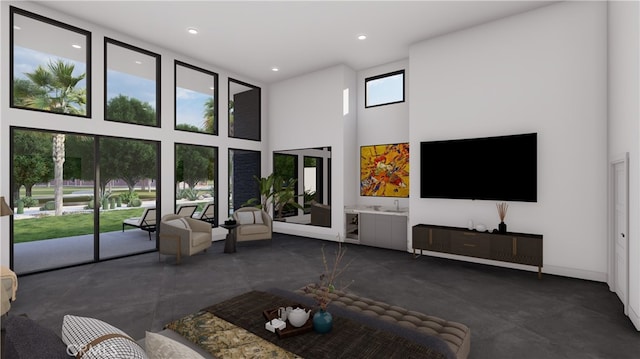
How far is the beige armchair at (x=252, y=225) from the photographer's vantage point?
21.6 ft

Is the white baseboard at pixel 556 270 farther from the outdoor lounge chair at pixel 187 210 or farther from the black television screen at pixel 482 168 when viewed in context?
the outdoor lounge chair at pixel 187 210

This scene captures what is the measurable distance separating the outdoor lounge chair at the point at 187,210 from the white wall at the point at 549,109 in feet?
18.5

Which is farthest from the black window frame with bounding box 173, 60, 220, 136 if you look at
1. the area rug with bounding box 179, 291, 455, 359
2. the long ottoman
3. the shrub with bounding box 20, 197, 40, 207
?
the long ottoman

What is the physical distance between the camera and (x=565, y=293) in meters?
4.05

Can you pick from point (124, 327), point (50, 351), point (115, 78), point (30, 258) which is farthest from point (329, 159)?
point (50, 351)

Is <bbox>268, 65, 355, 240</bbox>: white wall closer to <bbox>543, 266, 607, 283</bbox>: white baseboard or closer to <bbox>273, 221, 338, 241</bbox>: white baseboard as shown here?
<bbox>273, 221, 338, 241</bbox>: white baseboard

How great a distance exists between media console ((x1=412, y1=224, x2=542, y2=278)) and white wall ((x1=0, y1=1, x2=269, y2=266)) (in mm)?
4834

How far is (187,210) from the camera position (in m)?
7.29

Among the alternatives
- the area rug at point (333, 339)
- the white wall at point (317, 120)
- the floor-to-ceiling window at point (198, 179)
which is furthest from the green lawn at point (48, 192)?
the area rug at point (333, 339)

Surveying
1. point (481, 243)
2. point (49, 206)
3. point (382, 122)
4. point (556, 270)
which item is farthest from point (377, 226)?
point (49, 206)

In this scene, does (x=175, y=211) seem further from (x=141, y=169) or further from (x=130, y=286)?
(x=130, y=286)

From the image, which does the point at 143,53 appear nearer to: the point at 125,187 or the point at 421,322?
the point at 125,187

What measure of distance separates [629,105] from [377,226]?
4399 mm

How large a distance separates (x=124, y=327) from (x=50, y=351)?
2.25 metres
